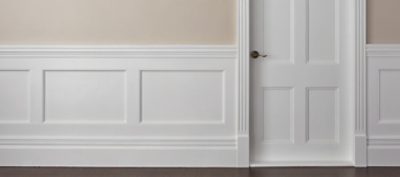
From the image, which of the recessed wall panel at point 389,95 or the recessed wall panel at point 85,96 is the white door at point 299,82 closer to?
the recessed wall panel at point 389,95

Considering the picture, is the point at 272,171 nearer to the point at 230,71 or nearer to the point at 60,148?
the point at 230,71

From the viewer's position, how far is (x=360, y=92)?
3549 mm

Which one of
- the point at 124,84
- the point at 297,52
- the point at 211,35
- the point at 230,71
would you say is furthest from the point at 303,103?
the point at 124,84

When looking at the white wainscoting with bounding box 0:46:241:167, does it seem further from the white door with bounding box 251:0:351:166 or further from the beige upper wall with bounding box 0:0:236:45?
the white door with bounding box 251:0:351:166

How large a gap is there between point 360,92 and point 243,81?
870 millimetres

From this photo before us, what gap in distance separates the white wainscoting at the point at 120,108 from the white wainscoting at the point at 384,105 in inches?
39.6

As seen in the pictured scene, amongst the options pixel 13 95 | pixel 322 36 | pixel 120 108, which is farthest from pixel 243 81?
pixel 13 95

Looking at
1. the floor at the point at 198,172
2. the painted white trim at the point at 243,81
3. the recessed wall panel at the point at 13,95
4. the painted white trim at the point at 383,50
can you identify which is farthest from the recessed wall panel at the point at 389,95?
the recessed wall panel at the point at 13,95

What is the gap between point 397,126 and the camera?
3.58m

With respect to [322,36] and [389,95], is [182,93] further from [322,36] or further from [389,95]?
[389,95]

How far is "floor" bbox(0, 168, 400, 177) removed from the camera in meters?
3.30

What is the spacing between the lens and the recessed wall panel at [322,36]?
11.9 ft

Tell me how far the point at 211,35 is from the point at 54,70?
1189mm

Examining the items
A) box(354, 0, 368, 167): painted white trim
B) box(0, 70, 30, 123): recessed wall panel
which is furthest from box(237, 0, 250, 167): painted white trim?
box(0, 70, 30, 123): recessed wall panel
